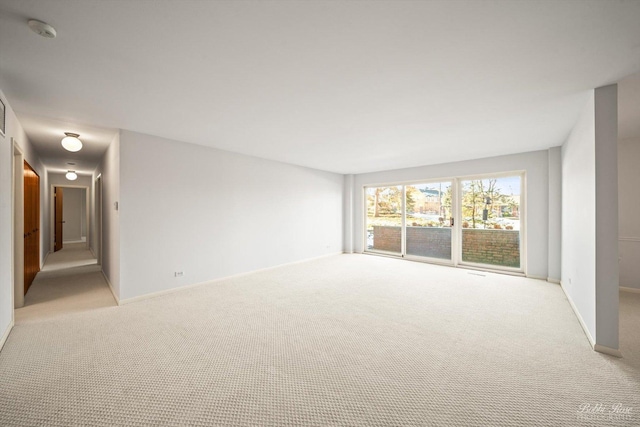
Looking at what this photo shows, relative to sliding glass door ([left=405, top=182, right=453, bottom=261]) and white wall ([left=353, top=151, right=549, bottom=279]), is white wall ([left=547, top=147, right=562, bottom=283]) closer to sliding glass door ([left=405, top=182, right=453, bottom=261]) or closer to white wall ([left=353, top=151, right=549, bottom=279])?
white wall ([left=353, top=151, right=549, bottom=279])

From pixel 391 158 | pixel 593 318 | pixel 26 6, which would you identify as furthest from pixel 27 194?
pixel 593 318

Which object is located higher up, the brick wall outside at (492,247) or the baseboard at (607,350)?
the brick wall outside at (492,247)

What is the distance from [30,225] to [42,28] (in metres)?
4.27

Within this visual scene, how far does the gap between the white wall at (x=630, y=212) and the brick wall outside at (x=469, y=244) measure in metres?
1.41

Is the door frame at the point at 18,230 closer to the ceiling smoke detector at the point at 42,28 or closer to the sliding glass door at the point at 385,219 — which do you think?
the ceiling smoke detector at the point at 42,28

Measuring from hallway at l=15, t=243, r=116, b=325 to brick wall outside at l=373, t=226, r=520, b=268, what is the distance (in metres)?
6.19

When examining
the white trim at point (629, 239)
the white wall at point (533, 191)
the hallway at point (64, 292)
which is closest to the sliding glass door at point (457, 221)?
the white wall at point (533, 191)

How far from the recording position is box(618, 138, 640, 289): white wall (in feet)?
13.8

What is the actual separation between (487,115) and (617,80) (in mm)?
1042

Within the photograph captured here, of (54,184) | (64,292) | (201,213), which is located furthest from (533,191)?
(54,184)

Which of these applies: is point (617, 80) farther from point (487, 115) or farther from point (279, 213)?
point (279, 213)

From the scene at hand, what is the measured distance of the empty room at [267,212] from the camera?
5.45 feet

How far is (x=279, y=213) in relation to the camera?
5902mm

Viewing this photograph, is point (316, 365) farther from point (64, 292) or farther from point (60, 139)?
point (60, 139)
